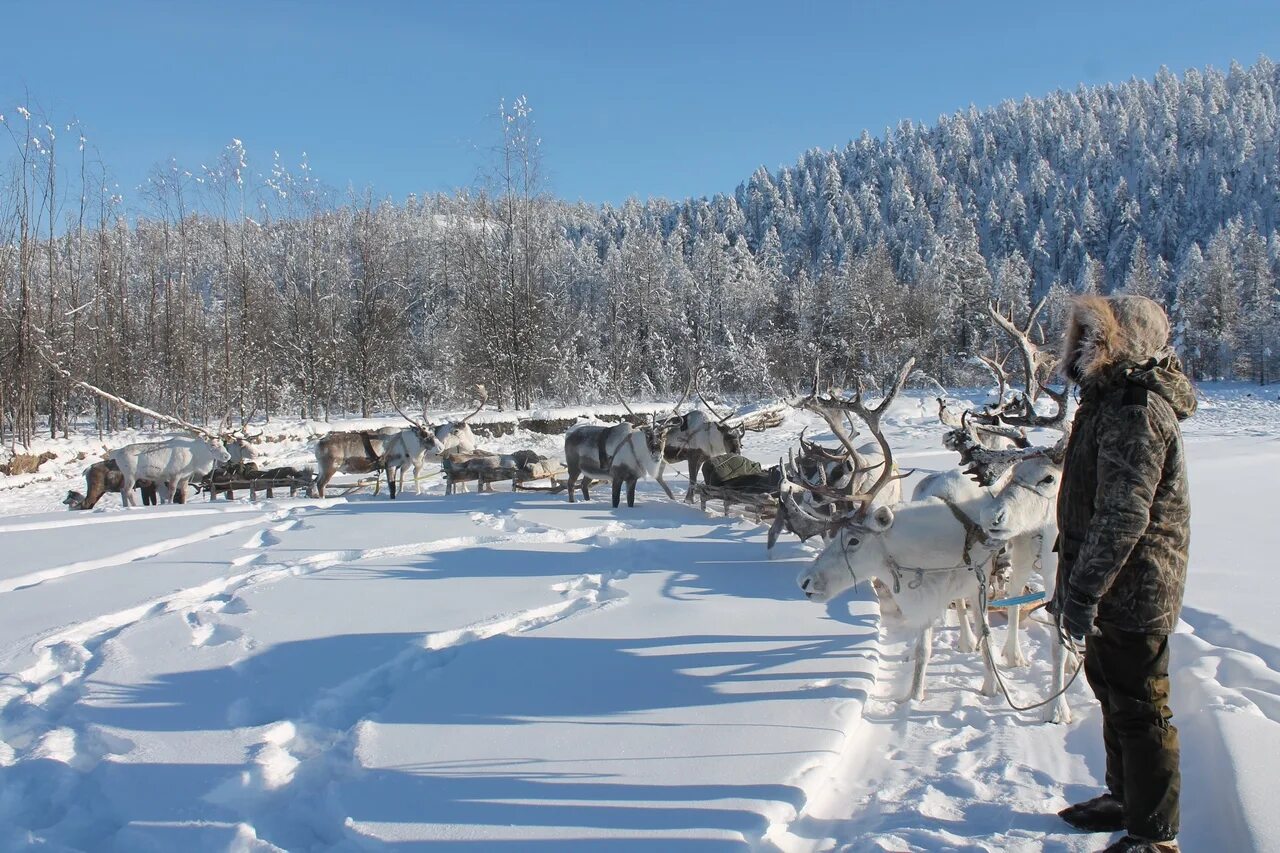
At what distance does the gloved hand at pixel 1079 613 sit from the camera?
2.78 meters

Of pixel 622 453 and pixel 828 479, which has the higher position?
pixel 622 453

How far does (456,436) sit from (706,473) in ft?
24.1

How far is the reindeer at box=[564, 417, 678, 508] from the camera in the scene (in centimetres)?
1195

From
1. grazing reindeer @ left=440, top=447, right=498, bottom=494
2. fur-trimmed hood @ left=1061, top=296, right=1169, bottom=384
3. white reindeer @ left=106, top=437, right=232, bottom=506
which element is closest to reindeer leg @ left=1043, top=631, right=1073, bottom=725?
fur-trimmed hood @ left=1061, top=296, right=1169, bottom=384

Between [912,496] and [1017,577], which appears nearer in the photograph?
[1017,577]

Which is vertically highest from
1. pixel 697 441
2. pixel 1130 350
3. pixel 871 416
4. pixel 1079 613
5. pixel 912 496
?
pixel 1130 350

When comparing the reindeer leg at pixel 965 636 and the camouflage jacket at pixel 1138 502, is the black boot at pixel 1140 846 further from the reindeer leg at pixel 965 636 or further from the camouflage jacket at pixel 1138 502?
the reindeer leg at pixel 965 636

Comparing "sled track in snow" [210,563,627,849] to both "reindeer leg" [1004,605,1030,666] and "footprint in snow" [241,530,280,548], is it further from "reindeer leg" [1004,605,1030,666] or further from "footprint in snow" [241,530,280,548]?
"footprint in snow" [241,530,280,548]

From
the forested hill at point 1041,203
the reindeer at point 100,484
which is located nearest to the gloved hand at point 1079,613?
the reindeer at point 100,484

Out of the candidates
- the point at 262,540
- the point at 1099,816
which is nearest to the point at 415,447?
the point at 262,540

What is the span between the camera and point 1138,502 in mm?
2723

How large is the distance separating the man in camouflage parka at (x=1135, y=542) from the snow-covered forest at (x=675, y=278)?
139cm

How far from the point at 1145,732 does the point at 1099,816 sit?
57cm

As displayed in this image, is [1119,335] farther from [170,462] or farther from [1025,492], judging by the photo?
[170,462]
